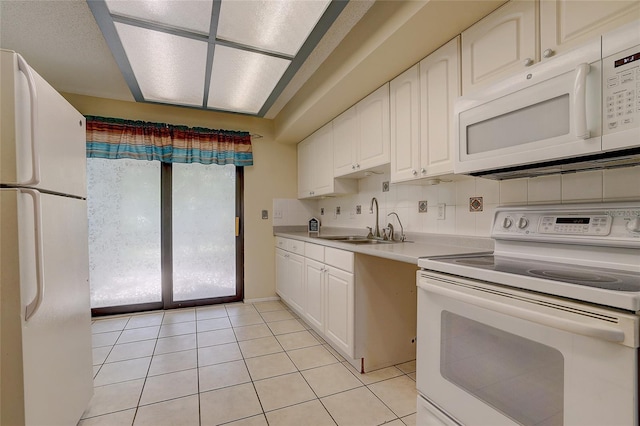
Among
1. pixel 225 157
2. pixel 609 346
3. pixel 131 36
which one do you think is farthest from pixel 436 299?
pixel 225 157

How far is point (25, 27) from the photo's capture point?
195cm

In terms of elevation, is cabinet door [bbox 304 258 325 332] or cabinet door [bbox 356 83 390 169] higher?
cabinet door [bbox 356 83 390 169]

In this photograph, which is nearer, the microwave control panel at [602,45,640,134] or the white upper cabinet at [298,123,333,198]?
the microwave control panel at [602,45,640,134]

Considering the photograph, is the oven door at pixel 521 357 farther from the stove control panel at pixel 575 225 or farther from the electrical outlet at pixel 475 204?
the electrical outlet at pixel 475 204

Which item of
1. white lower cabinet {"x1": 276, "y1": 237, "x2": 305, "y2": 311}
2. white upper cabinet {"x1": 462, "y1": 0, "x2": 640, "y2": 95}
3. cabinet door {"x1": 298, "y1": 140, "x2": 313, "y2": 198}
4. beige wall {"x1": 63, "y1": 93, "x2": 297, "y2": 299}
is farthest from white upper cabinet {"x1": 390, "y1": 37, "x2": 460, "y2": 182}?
beige wall {"x1": 63, "y1": 93, "x2": 297, "y2": 299}

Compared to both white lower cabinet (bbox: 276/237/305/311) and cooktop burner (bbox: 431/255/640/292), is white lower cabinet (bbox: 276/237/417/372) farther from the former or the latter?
cooktop burner (bbox: 431/255/640/292)

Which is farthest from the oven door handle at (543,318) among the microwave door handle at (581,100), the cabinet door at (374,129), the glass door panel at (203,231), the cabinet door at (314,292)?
the glass door panel at (203,231)

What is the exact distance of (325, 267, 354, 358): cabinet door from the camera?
6.72ft

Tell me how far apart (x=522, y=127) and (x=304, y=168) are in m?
2.72

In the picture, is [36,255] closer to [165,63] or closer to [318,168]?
[165,63]

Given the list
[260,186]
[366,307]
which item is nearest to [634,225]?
[366,307]

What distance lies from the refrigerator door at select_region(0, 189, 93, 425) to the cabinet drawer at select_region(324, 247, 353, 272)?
5.08 feet

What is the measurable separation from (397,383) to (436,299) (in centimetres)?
99

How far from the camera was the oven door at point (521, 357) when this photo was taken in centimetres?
73
